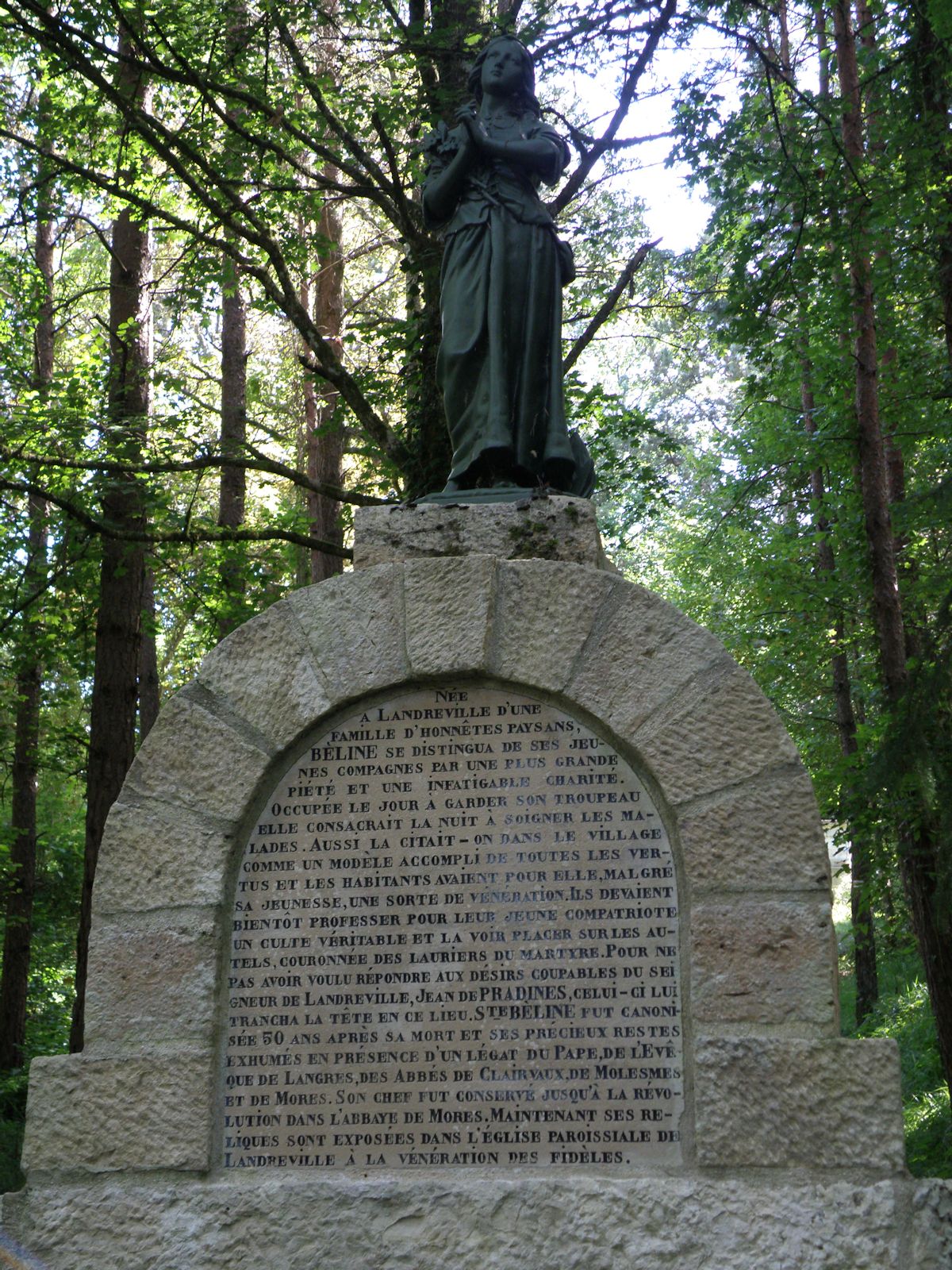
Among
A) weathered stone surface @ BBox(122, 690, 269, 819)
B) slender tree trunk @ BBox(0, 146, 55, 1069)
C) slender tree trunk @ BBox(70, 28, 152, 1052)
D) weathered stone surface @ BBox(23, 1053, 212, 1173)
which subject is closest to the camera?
weathered stone surface @ BBox(23, 1053, 212, 1173)

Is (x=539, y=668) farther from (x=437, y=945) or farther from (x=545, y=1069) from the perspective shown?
(x=545, y=1069)

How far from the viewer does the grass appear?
27.1 feet

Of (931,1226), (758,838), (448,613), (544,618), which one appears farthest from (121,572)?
(931,1226)

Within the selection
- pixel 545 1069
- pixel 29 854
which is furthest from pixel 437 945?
pixel 29 854

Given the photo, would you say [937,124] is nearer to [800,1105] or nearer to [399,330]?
[399,330]

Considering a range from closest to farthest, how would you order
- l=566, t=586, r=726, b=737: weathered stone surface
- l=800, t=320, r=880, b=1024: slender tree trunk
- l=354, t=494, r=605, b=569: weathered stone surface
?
1. l=566, t=586, r=726, b=737: weathered stone surface
2. l=354, t=494, r=605, b=569: weathered stone surface
3. l=800, t=320, r=880, b=1024: slender tree trunk

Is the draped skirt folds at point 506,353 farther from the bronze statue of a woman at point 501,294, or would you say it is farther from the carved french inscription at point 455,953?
the carved french inscription at point 455,953

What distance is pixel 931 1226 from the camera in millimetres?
3334

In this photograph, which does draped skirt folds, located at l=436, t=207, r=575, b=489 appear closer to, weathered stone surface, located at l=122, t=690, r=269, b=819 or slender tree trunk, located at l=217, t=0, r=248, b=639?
weathered stone surface, located at l=122, t=690, r=269, b=819

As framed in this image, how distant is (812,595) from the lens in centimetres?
1204

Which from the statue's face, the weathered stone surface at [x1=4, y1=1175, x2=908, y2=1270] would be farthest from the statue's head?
the weathered stone surface at [x1=4, y1=1175, x2=908, y2=1270]

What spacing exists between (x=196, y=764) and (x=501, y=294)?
2010mm

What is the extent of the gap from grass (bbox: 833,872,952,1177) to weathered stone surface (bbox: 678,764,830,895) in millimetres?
Result: 2378

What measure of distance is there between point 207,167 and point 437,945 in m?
7.84
